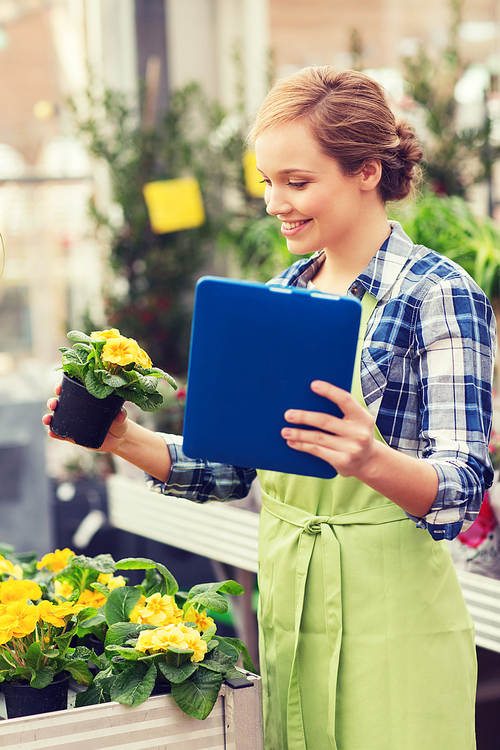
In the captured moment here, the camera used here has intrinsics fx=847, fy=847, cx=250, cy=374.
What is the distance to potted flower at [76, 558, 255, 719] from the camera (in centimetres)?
98

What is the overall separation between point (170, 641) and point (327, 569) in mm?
237

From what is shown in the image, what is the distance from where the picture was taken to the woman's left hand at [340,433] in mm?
854

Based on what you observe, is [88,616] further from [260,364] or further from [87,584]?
[260,364]

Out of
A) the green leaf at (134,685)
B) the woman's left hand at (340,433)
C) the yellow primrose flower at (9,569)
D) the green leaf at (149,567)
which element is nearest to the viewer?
the woman's left hand at (340,433)

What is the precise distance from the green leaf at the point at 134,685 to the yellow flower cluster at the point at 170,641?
22 millimetres

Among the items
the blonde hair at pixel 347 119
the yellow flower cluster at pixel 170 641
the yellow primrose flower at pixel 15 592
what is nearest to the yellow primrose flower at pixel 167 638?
the yellow flower cluster at pixel 170 641

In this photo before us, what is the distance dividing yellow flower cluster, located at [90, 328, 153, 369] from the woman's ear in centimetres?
37

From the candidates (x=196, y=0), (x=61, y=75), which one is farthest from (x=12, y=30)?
(x=196, y=0)

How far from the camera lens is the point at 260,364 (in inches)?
36.0

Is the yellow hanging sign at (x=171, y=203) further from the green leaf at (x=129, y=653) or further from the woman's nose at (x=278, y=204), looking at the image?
the green leaf at (x=129, y=653)

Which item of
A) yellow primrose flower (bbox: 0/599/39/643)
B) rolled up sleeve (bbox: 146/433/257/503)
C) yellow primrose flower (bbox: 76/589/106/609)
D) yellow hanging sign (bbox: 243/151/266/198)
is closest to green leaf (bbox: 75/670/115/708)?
yellow primrose flower (bbox: 0/599/39/643)

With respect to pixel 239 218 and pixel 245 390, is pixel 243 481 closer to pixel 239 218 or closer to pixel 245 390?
pixel 245 390

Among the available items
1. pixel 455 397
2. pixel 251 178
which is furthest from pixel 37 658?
pixel 251 178

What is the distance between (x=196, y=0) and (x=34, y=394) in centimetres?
185
